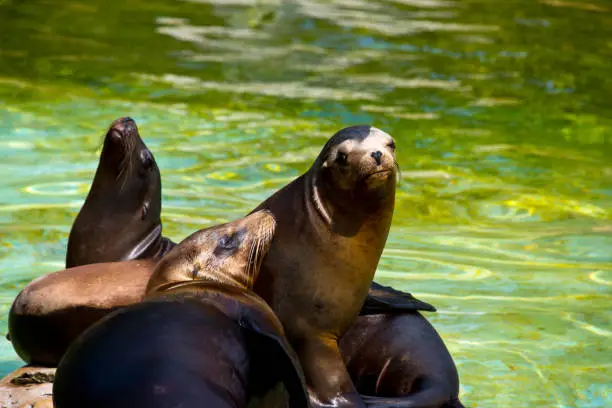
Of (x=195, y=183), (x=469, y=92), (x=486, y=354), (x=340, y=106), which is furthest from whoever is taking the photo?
(x=469, y=92)

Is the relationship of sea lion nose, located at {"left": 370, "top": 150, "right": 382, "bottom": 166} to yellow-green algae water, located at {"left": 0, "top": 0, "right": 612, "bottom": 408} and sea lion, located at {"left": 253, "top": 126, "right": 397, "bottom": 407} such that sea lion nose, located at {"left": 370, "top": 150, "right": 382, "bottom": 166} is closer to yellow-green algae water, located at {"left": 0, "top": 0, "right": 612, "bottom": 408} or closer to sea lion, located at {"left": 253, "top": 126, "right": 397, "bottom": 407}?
sea lion, located at {"left": 253, "top": 126, "right": 397, "bottom": 407}

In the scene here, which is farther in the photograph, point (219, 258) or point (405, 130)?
point (405, 130)

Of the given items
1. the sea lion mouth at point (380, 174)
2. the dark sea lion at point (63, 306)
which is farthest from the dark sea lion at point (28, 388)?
the sea lion mouth at point (380, 174)

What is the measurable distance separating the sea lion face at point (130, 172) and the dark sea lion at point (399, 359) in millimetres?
1555

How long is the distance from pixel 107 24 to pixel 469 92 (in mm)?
5030

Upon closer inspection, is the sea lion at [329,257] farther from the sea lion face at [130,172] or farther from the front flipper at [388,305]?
the sea lion face at [130,172]

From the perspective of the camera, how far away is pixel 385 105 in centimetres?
1281

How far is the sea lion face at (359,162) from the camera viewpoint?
3.93 metres

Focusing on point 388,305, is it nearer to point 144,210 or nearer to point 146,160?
point 144,210

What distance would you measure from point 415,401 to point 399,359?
24cm

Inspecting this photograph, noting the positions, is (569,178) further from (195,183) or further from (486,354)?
(486,354)

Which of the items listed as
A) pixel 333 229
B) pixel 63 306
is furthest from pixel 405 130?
pixel 333 229

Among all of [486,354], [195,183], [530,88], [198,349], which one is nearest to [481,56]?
[530,88]

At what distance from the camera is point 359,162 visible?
13.0 ft
